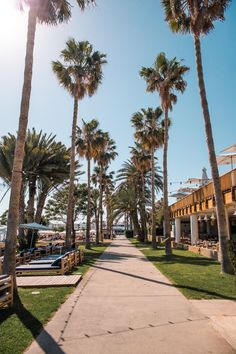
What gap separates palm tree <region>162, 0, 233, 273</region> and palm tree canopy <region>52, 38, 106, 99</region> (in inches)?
374

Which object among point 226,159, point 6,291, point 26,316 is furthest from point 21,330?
point 226,159

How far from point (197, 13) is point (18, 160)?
11.1 metres

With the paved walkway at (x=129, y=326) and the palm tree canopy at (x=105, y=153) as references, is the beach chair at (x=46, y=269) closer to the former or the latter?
the paved walkway at (x=129, y=326)

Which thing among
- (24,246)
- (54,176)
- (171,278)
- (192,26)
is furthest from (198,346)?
(54,176)

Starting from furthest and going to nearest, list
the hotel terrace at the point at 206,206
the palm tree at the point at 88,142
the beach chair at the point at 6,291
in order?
the palm tree at the point at 88,142, the hotel terrace at the point at 206,206, the beach chair at the point at 6,291

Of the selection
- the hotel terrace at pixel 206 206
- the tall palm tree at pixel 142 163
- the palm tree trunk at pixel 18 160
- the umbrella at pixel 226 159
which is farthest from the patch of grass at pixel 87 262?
the tall palm tree at pixel 142 163

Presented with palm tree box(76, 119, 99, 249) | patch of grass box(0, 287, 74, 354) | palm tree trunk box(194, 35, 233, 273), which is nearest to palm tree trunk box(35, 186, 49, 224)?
palm tree box(76, 119, 99, 249)

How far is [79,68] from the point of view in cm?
2506

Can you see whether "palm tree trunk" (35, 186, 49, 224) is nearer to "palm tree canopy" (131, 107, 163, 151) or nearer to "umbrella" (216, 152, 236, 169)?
"palm tree canopy" (131, 107, 163, 151)

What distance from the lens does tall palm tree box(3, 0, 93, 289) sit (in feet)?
32.4

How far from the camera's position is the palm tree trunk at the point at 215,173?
14.2 meters

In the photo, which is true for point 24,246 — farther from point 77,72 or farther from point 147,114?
point 147,114

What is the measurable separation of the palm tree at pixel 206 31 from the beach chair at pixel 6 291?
917cm

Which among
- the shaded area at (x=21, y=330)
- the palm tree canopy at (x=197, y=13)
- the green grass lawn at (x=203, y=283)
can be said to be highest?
the palm tree canopy at (x=197, y=13)
